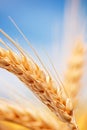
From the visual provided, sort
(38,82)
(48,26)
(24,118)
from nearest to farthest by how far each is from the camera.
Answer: (38,82) → (24,118) → (48,26)

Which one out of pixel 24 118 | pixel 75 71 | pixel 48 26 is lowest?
pixel 24 118

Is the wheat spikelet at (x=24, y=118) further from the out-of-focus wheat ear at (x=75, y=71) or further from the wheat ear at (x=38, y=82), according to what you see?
the out-of-focus wheat ear at (x=75, y=71)

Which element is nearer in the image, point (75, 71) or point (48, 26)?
point (75, 71)

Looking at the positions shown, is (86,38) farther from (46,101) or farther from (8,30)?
(46,101)

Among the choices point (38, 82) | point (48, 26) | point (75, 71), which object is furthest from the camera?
point (48, 26)

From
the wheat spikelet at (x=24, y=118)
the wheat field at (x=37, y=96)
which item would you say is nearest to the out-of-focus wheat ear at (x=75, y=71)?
the wheat field at (x=37, y=96)

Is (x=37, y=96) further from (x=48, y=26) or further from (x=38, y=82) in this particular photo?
(x=48, y=26)

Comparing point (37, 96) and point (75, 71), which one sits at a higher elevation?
point (75, 71)

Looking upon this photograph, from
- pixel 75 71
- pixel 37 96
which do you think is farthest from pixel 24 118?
pixel 75 71
